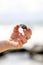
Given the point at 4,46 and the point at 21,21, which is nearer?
the point at 4,46

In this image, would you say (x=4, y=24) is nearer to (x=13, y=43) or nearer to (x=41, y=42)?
(x=13, y=43)

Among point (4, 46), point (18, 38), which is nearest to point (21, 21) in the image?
A: point (18, 38)

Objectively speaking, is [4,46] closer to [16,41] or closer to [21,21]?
[16,41]

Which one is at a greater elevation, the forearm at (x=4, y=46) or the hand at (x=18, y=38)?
the hand at (x=18, y=38)

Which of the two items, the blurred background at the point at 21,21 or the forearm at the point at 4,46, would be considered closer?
the forearm at the point at 4,46

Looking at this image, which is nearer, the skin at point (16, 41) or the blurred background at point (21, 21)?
the skin at point (16, 41)

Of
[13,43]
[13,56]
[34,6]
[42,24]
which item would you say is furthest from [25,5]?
[13,56]
